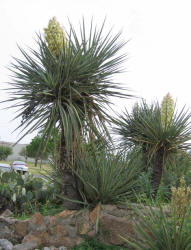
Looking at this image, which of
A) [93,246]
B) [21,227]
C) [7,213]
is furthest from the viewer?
[7,213]

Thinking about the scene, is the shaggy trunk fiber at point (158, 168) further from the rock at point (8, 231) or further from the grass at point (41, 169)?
the rock at point (8, 231)

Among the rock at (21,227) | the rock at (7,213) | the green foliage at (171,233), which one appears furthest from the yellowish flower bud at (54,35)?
the green foliage at (171,233)

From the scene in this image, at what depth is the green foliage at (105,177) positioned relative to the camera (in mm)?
5562

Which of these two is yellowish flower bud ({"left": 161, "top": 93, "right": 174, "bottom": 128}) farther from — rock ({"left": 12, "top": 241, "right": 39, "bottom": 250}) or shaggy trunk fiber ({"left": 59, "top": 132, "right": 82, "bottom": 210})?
rock ({"left": 12, "top": 241, "right": 39, "bottom": 250})

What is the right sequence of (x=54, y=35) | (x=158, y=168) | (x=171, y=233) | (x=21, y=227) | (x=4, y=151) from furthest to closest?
(x=4, y=151)
(x=158, y=168)
(x=54, y=35)
(x=21, y=227)
(x=171, y=233)

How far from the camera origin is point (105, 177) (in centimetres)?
555

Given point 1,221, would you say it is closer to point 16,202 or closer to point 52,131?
point 16,202

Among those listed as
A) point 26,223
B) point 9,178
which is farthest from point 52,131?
point 9,178

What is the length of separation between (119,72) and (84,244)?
11.0 feet

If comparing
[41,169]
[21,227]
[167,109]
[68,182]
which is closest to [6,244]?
[21,227]

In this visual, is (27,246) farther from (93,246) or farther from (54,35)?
(54,35)

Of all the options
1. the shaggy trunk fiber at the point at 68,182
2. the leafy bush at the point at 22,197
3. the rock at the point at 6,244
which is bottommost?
the rock at the point at 6,244

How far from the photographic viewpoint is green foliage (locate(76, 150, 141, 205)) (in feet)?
18.2

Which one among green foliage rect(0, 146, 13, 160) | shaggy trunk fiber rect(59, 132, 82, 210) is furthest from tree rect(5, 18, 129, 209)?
green foliage rect(0, 146, 13, 160)
